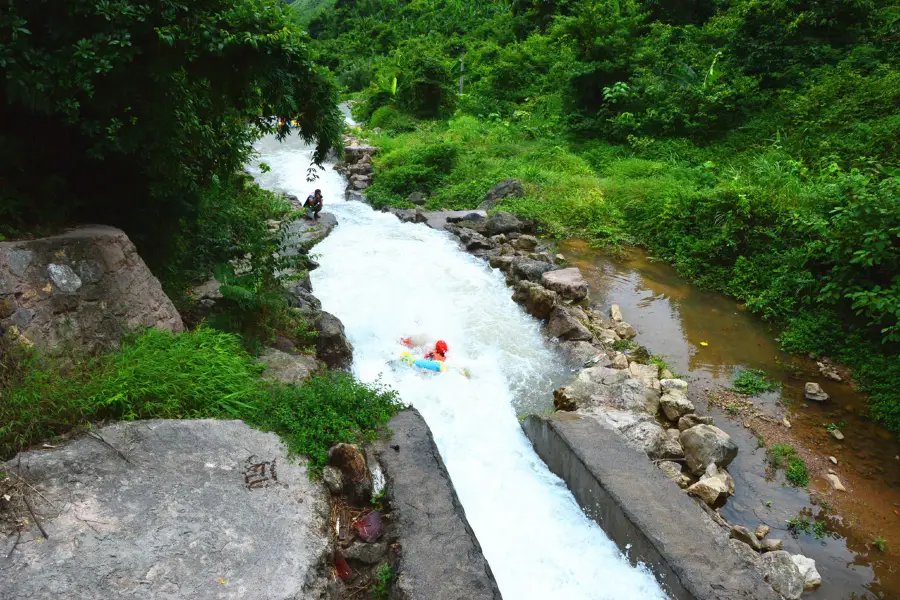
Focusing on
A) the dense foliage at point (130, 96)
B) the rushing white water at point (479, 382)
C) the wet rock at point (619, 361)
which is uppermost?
the dense foliage at point (130, 96)

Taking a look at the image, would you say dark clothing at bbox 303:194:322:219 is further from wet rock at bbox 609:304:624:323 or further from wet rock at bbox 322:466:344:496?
wet rock at bbox 322:466:344:496

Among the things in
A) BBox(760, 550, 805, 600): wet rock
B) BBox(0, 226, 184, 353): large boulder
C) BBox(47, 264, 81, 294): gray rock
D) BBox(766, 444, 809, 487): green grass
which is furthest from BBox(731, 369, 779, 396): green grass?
BBox(47, 264, 81, 294): gray rock

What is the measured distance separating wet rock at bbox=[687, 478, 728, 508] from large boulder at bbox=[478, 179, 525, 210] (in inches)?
388

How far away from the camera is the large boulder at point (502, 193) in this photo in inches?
572

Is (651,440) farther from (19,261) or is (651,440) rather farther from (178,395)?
(19,261)

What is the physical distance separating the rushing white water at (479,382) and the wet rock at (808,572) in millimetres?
1540

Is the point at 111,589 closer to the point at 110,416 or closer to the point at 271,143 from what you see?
the point at 110,416

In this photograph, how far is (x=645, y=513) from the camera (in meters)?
4.67

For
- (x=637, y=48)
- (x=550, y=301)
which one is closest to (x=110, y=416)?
(x=550, y=301)

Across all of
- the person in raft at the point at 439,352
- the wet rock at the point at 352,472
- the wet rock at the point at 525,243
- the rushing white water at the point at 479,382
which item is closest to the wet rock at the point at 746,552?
the rushing white water at the point at 479,382

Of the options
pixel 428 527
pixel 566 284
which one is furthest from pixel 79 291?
pixel 566 284

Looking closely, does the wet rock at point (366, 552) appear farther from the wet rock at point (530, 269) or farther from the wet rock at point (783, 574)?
the wet rock at point (530, 269)

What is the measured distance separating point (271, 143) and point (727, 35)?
1788cm

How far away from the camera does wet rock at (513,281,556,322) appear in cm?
922
